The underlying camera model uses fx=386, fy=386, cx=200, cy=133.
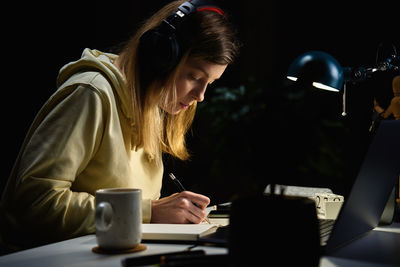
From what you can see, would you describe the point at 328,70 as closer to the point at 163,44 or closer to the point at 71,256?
the point at 163,44

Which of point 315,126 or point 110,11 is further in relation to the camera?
point 110,11

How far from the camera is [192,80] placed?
1238mm

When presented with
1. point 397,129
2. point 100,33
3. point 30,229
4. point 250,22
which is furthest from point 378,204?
point 250,22

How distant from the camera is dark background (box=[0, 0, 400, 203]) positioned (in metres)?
1.79

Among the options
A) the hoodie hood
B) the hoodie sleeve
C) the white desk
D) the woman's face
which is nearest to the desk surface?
the white desk

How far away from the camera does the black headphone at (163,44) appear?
1.06 metres

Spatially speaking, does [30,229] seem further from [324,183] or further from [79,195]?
[324,183]

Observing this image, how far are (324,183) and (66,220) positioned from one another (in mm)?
1543

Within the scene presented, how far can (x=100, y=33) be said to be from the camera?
2.35m

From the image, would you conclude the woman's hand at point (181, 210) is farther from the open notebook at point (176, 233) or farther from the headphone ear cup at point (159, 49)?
the headphone ear cup at point (159, 49)

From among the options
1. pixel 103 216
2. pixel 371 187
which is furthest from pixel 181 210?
pixel 371 187

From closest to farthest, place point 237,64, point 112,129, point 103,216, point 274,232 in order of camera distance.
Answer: point 274,232 < point 103,216 < point 112,129 < point 237,64

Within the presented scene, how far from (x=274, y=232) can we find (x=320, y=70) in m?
0.76

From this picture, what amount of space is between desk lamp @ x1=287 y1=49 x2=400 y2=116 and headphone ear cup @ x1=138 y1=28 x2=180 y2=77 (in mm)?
361
